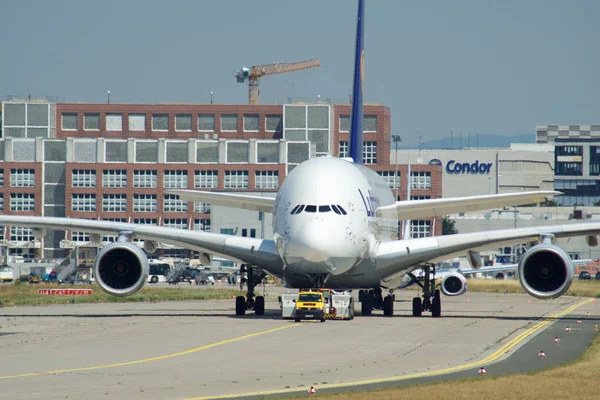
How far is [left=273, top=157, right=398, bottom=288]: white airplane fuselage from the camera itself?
34.7m

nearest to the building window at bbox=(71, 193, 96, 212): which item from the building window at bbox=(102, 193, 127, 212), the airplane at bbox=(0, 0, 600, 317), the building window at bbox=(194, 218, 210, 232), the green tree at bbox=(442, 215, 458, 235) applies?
the building window at bbox=(102, 193, 127, 212)

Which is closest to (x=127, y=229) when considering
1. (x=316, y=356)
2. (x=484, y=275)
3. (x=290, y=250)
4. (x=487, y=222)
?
(x=290, y=250)

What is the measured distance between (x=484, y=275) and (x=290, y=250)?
3724 inches

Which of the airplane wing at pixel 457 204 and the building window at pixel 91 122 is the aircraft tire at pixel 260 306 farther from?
the building window at pixel 91 122

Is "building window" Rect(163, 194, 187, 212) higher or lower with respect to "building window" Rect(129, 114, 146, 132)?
lower

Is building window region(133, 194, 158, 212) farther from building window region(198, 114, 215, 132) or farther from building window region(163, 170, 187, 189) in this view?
building window region(198, 114, 215, 132)

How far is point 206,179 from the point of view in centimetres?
14300

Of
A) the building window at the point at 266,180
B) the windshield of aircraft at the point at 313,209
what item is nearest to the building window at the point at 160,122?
the building window at the point at 266,180

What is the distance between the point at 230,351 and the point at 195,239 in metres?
13.6

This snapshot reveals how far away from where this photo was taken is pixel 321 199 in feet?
116

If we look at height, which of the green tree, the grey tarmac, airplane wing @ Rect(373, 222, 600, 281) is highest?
airplane wing @ Rect(373, 222, 600, 281)

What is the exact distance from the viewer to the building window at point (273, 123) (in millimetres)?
159375

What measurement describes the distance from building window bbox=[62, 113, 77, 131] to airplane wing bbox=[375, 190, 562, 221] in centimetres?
11928

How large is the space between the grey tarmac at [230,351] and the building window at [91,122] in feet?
399
